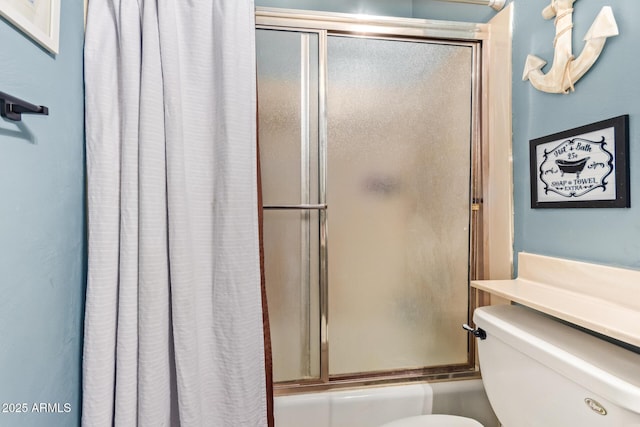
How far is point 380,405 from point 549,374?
0.62 meters

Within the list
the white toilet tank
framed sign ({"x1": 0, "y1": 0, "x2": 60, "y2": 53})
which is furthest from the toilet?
framed sign ({"x1": 0, "y1": 0, "x2": 60, "y2": 53})

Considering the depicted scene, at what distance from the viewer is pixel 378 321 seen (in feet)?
4.24

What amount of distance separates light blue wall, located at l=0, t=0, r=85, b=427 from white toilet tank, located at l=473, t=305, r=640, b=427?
1.14 metres

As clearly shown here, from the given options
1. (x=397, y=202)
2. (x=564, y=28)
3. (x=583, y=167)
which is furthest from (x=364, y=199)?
(x=564, y=28)

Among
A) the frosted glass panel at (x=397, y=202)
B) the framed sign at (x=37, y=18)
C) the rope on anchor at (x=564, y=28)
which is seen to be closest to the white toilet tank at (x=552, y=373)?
the frosted glass panel at (x=397, y=202)

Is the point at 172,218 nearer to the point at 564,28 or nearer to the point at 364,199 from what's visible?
the point at 364,199

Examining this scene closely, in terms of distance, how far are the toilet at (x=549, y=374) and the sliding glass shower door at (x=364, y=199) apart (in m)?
0.27

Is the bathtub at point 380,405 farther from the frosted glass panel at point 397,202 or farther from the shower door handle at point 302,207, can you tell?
the shower door handle at point 302,207

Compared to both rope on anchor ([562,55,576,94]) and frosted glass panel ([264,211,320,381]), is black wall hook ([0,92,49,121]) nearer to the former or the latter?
frosted glass panel ([264,211,320,381])

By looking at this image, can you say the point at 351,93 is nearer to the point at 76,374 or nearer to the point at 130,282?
the point at 130,282

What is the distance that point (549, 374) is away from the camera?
2.66ft

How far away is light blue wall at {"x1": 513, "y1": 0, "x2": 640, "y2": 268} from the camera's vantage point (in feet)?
2.64

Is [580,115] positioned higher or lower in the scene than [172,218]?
higher

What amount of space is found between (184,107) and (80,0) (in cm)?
35
